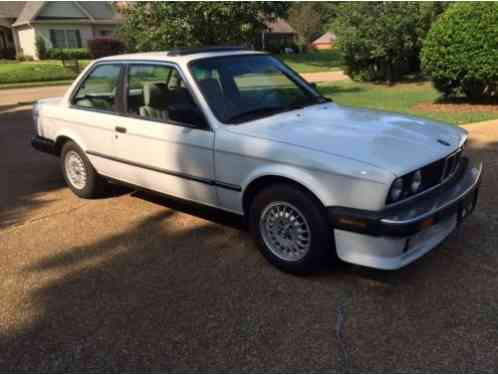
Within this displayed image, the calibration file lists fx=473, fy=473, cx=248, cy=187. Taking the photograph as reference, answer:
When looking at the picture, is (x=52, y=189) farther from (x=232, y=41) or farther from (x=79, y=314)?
(x=232, y=41)

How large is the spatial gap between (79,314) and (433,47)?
1049 cm

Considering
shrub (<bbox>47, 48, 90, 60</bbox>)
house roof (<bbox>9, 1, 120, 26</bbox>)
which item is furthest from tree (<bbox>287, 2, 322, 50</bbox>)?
shrub (<bbox>47, 48, 90, 60</bbox>)

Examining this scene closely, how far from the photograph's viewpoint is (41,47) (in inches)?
1441

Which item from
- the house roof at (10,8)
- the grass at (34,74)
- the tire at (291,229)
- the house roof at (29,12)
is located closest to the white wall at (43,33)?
the house roof at (29,12)

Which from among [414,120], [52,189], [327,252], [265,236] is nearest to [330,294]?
[327,252]

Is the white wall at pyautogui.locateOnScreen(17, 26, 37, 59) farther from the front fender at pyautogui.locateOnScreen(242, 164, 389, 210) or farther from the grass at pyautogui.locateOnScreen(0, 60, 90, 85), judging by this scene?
the front fender at pyautogui.locateOnScreen(242, 164, 389, 210)

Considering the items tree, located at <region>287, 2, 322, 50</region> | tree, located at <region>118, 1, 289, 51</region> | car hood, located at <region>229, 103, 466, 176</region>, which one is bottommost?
A: car hood, located at <region>229, 103, 466, 176</region>

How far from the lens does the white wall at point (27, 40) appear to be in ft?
123

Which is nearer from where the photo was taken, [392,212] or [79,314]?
[392,212]

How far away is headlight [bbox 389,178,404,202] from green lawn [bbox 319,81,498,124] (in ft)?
23.0

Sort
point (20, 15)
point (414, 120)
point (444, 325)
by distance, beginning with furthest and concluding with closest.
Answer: point (20, 15) → point (414, 120) → point (444, 325)

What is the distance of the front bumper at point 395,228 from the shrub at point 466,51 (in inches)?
325

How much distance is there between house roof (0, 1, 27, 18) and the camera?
40281 mm

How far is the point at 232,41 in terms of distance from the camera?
42.0 feet
